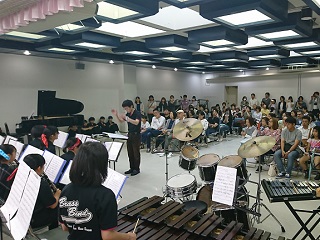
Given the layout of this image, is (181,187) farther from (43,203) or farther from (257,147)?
(43,203)

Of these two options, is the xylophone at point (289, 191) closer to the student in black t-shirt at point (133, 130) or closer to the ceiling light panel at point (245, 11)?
the ceiling light panel at point (245, 11)

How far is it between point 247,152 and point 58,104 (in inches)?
263

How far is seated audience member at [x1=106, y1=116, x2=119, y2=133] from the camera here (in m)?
9.45

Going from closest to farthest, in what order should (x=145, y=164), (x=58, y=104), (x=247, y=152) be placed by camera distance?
(x=247, y=152) < (x=145, y=164) < (x=58, y=104)

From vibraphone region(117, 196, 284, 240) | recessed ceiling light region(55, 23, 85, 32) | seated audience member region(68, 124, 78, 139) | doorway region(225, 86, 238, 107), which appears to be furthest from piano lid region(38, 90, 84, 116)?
doorway region(225, 86, 238, 107)

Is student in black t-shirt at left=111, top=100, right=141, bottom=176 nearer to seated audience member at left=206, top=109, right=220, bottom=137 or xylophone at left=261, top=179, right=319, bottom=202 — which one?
xylophone at left=261, top=179, right=319, bottom=202

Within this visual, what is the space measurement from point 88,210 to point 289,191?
1.72 metres

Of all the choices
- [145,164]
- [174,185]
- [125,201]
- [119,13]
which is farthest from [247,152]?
[145,164]

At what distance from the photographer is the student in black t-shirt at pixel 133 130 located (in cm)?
480

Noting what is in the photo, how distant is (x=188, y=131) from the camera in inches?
155

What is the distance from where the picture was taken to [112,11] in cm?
368

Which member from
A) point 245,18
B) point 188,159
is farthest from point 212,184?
point 245,18

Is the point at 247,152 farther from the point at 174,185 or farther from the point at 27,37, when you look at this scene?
the point at 27,37

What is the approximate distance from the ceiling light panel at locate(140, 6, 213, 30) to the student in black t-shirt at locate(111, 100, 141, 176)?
4.96ft
